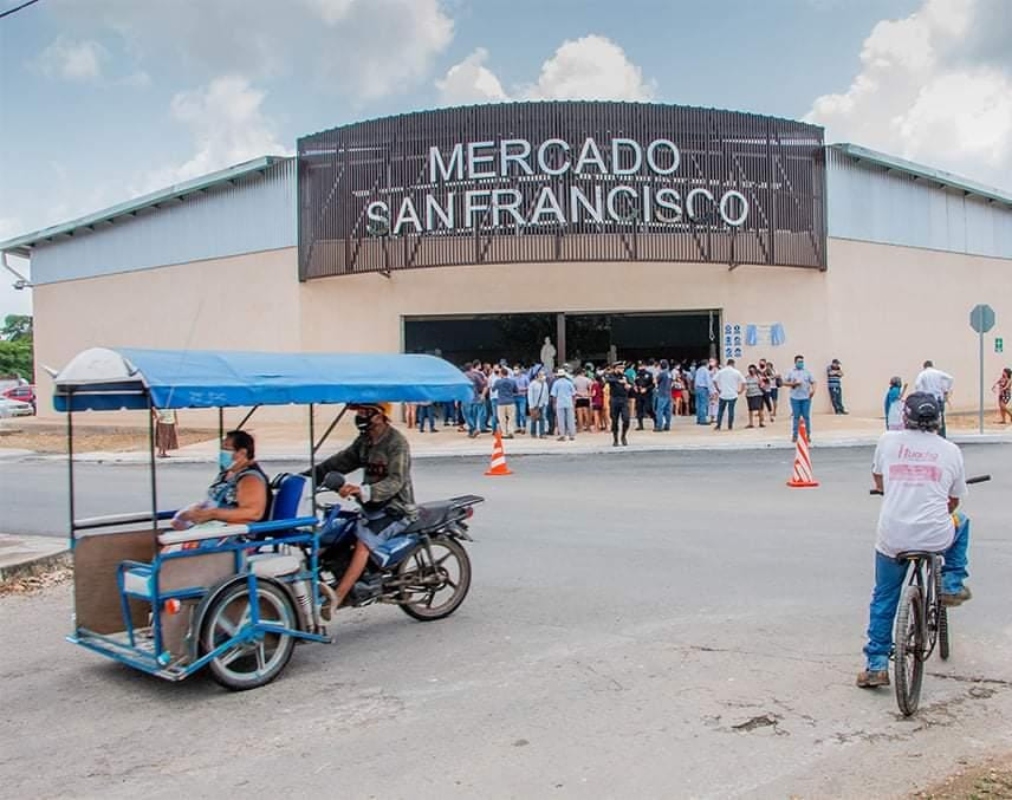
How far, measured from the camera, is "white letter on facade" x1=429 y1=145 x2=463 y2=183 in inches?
1043

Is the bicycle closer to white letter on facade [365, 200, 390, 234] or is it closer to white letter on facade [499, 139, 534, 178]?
white letter on facade [499, 139, 534, 178]

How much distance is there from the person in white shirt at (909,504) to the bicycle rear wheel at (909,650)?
0.18 m

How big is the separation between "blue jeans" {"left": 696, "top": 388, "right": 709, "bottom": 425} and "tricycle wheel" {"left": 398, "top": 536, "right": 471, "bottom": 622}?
20.0 metres

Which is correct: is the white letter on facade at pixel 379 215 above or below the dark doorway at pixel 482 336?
above

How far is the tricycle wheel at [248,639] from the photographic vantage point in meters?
5.88

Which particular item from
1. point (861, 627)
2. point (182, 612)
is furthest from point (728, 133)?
point (182, 612)

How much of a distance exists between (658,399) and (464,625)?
62.2 feet

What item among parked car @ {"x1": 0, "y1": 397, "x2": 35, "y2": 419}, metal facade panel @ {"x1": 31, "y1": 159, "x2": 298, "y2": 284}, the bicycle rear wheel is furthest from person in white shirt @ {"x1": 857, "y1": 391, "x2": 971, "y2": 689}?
parked car @ {"x1": 0, "y1": 397, "x2": 35, "y2": 419}

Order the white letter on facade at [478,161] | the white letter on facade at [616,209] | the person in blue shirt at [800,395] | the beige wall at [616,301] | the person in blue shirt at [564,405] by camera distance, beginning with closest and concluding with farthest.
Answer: the person in blue shirt at [800,395]
the person in blue shirt at [564,405]
the white letter on facade at [616,209]
the white letter on facade at [478,161]
the beige wall at [616,301]

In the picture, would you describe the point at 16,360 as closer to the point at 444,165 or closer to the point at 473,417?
the point at 444,165

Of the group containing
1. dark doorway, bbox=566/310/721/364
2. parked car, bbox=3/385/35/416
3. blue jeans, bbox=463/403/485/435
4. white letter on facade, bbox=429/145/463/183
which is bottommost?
blue jeans, bbox=463/403/485/435

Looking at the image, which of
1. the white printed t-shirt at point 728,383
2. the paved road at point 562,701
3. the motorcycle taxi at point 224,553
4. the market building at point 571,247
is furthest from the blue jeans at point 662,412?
the motorcycle taxi at point 224,553

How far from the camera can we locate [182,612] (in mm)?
5887

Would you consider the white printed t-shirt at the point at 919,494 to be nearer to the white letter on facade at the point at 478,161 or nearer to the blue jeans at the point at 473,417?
the blue jeans at the point at 473,417
